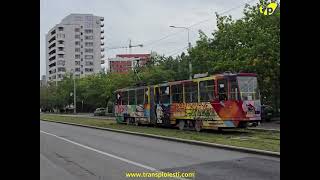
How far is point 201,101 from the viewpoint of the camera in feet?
82.8

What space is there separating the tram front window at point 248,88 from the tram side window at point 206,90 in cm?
151

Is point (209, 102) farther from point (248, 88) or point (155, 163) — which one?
point (155, 163)

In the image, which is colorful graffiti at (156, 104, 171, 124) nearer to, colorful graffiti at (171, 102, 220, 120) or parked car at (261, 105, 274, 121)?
colorful graffiti at (171, 102, 220, 120)

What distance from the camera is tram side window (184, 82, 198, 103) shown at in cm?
2583

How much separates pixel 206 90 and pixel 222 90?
3.97 feet

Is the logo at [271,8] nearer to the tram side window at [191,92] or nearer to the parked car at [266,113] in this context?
the tram side window at [191,92]

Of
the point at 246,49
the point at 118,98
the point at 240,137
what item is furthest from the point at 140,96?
the point at 240,137

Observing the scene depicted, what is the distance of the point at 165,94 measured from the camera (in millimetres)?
30078

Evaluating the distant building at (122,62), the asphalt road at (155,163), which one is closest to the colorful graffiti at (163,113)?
the asphalt road at (155,163)

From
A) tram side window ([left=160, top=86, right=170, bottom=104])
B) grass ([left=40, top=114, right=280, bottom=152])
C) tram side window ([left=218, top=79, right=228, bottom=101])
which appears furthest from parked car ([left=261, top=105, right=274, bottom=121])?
tram side window ([left=218, top=79, right=228, bottom=101])

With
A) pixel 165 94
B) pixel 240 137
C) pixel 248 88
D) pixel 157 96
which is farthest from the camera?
pixel 157 96
